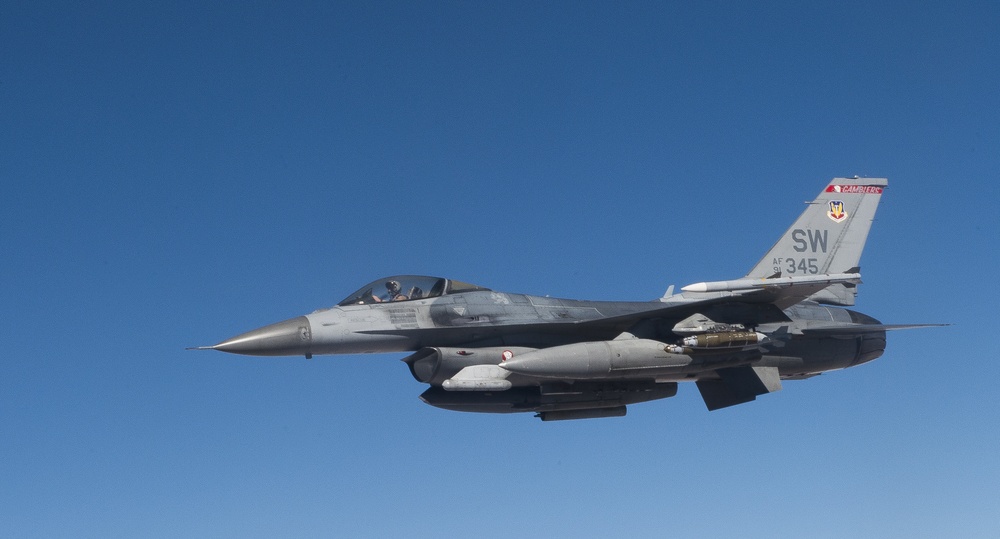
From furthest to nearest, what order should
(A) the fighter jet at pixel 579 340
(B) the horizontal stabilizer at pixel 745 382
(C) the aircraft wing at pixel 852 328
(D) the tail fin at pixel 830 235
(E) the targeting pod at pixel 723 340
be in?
(D) the tail fin at pixel 830 235
(C) the aircraft wing at pixel 852 328
(B) the horizontal stabilizer at pixel 745 382
(E) the targeting pod at pixel 723 340
(A) the fighter jet at pixel 579 340

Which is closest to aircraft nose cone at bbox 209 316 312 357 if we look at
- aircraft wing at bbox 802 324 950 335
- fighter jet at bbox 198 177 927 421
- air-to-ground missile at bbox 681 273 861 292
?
fighter jet at bbox 198 177 927 421

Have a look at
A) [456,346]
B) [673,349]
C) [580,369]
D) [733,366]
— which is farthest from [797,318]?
[456,346]

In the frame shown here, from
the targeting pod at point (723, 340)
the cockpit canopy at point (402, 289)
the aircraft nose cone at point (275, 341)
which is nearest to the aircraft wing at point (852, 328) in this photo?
the targeting pod at point (723, 340)

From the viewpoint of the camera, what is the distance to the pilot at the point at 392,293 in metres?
20.0

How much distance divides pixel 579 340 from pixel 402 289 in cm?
352

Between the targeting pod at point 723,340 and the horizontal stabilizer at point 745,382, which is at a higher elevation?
the targeting pod at point 723,340

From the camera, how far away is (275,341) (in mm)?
19062

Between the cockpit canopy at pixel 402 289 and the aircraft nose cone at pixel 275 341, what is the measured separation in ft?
3.20

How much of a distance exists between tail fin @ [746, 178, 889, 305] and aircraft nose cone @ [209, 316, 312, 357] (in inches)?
406

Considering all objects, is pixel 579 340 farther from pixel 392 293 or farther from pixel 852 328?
pixel 852 328

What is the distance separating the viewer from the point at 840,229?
24875 millimetres

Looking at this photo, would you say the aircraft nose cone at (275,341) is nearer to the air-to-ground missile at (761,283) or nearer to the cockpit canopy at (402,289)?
the cockpit canopy at (402,289)

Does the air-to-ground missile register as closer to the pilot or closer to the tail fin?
the tail fin

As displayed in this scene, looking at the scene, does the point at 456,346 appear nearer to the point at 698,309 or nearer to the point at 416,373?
the point at 416,373
